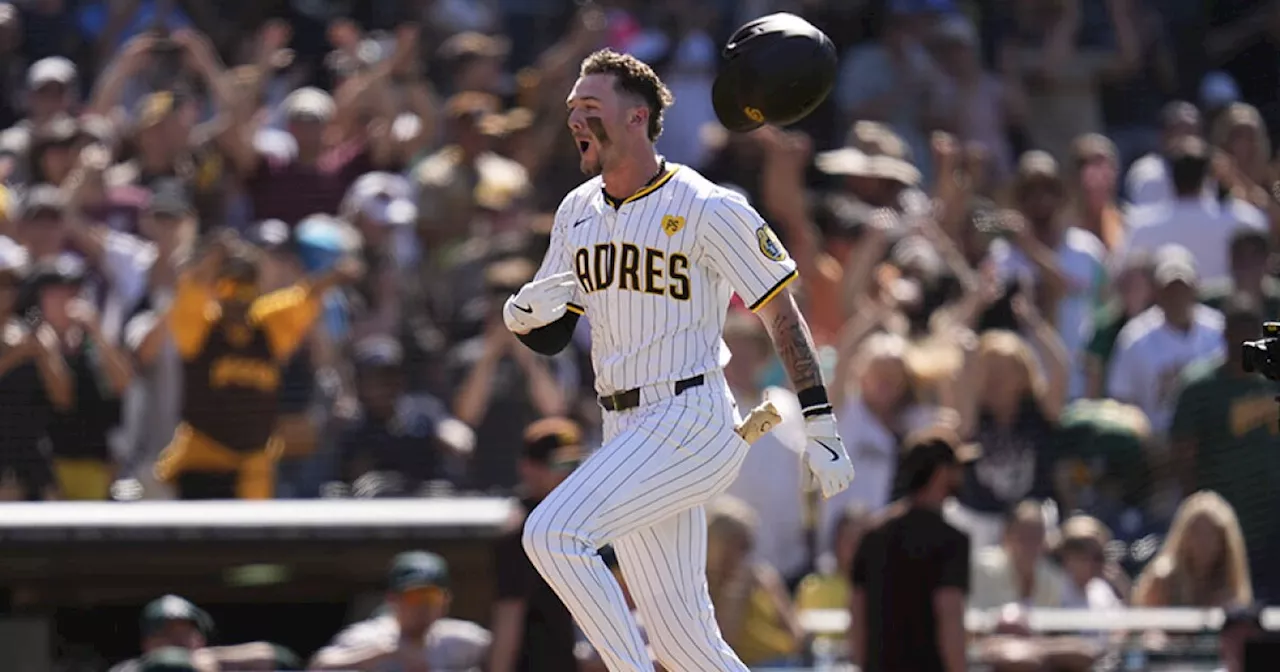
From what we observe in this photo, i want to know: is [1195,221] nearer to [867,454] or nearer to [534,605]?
[867,454]

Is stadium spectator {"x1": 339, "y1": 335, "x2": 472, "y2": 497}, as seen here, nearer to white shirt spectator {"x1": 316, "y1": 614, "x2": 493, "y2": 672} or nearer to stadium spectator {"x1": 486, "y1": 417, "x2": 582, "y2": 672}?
white shirt spectator {"x1": 316, "y1": 614, "x2": 493, "y2": 672}

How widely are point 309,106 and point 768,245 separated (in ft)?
19.6

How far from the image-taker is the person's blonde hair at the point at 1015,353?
10016mm

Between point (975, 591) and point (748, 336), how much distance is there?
4.92 feet

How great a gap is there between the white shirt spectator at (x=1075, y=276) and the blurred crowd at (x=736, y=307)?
2cm

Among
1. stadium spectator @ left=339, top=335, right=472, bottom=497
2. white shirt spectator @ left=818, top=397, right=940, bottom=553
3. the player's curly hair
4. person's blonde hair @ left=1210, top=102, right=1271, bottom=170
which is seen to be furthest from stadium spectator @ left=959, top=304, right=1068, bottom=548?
the player's curly hair

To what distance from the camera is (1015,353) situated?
32.8 ft

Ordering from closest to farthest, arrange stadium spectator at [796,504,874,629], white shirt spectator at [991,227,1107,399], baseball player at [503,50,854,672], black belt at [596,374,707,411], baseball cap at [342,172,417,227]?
baseball player at [503,50,854,672] < black belt at [596,374,707,411] < stadium spectator at [796,504,874,629] < white shirt spectator at [991,227,1107,399] < baseball cap at [342,172,417,227]

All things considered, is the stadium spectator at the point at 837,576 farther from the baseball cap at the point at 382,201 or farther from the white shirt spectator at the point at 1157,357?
the baseball cap at the point at 382,201

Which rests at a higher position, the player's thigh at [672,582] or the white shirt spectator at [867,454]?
the player's thigh at [672,582]

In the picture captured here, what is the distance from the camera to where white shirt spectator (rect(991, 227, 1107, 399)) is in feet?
35.3

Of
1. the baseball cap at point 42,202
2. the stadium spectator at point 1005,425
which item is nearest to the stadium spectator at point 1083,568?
the stadium spectator at point 1005,425

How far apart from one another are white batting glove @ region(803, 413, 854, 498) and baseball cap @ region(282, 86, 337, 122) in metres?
6.10

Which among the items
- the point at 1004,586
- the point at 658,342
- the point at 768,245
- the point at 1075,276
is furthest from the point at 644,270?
the point at 1075,276
